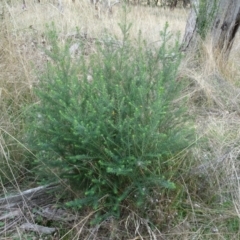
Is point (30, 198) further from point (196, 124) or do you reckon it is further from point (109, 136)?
point (196, 124)

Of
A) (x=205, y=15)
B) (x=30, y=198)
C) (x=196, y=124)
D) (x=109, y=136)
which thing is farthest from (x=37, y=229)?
(x=205, y=15)

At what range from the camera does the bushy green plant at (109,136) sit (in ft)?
5.63

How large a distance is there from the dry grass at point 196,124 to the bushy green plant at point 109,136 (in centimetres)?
19

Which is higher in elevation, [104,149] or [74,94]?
[74,94]

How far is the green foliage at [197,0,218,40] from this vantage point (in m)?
3.80

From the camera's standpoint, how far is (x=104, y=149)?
5.71ft

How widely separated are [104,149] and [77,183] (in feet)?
1.05

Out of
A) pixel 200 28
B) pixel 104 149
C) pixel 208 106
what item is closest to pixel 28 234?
pixel 104 149

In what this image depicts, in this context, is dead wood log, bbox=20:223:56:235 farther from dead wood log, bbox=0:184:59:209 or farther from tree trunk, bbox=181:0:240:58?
tree trunk, bbox=181:0:240:58

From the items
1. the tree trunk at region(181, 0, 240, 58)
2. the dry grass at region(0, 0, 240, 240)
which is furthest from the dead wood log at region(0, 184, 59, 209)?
the tree trunk at region(181, 0, 240, 58)

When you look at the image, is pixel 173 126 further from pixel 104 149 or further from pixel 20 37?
pixel 20 37

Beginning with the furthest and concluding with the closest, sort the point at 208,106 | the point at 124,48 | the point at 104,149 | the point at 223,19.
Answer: the point at 223,19
the point at 208,106
the point at 124,48
the point at 104,149

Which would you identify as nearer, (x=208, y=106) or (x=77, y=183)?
(x=77, y=183)

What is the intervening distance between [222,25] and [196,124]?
1647 millimetres
